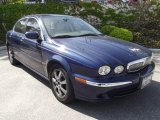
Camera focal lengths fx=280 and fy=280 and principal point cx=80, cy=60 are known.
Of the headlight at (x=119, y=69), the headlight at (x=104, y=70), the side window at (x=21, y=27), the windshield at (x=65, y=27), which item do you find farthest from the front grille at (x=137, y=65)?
the side window at (x=21, y=27)

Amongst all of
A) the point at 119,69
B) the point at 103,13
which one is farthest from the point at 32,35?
the point at 103,13

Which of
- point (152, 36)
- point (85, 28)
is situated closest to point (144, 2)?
point (152, 36)

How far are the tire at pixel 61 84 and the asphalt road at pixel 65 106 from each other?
145 millimetres

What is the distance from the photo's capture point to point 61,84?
4.82m

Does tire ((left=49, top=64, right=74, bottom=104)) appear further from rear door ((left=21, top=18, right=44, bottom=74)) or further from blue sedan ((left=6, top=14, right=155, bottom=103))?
rear door ((left=21, top=18, right=44, bottom=74))

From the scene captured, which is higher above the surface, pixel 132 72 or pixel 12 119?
pixel 132 72

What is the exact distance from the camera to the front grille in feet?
14.5

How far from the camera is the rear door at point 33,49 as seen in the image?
18.1 feet

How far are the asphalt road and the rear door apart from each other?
0.47m

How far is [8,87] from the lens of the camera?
5.94 m

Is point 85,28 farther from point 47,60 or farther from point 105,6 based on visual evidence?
point 105,6

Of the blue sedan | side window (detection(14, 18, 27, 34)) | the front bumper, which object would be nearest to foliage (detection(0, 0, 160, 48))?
side window (detection(14, 18, 27, 34))

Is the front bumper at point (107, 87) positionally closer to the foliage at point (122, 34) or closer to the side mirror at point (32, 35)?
the side mirror at point (32, 35)

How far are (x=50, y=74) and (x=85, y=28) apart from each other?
1427mm
